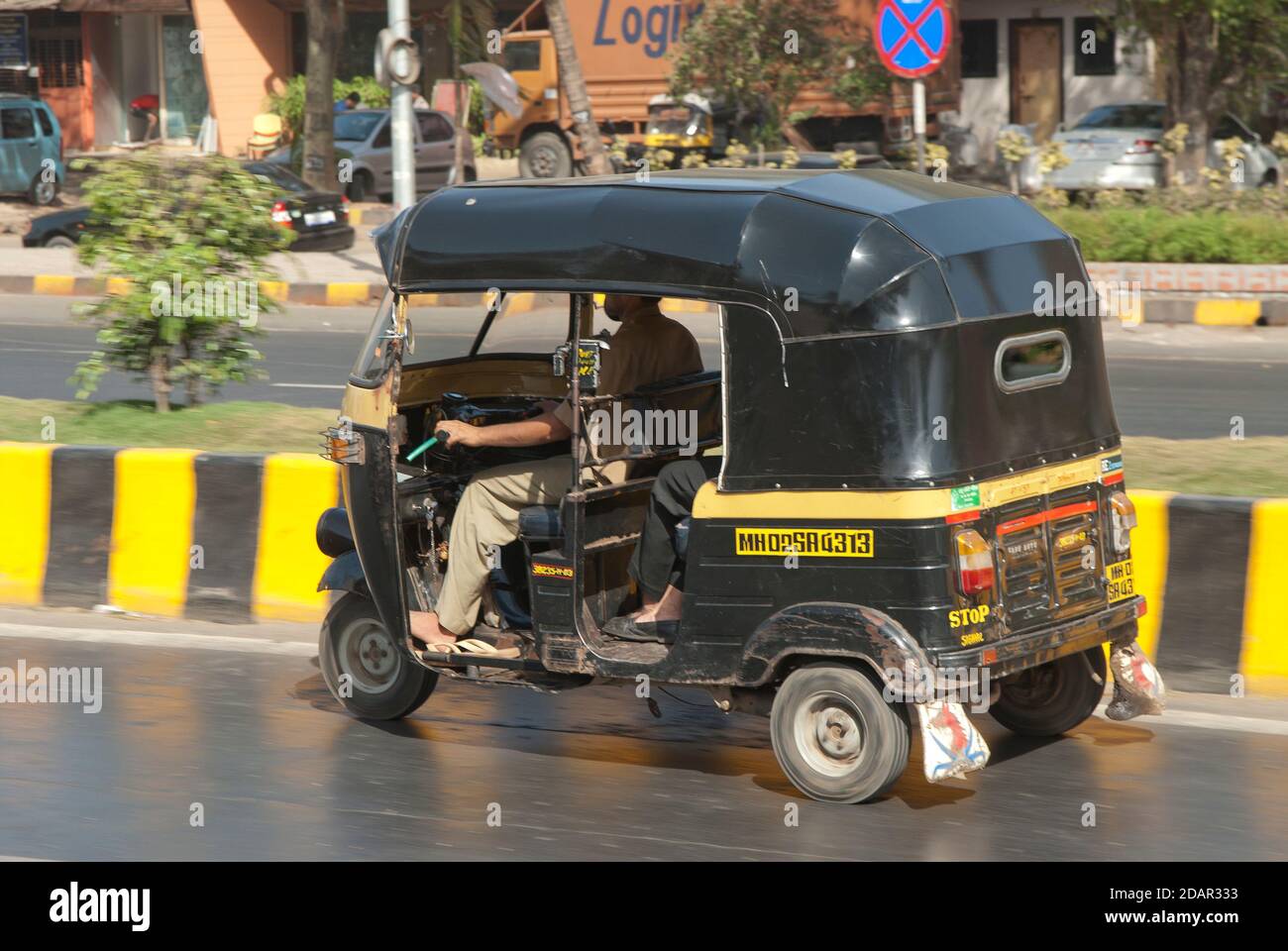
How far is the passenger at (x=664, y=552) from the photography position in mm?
5980

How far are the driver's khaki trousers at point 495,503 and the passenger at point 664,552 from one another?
15.2 inches

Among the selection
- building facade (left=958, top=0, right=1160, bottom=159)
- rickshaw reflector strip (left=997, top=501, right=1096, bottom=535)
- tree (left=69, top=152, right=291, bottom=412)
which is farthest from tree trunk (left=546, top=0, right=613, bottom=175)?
rickshaw reflector strip (left=997, top=501, right=1096, bottom=535)

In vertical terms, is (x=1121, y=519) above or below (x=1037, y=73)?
below

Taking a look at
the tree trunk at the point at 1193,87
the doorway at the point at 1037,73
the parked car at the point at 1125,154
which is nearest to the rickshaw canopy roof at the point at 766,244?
the tree trunk at the point at 1193,87

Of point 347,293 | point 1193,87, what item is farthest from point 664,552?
point 1193,87

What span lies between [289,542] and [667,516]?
2.85m

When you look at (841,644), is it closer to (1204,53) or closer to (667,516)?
(667,516)

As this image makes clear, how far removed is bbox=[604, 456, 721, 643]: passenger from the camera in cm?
598

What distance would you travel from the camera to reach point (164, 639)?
808cm

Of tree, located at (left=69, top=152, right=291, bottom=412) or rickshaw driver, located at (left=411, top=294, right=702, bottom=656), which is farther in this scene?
tree, located at (left=69, top=152, right=291, bottom=412)

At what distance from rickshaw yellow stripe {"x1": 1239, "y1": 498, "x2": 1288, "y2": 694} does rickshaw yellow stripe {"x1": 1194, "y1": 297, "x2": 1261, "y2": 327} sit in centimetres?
1125
